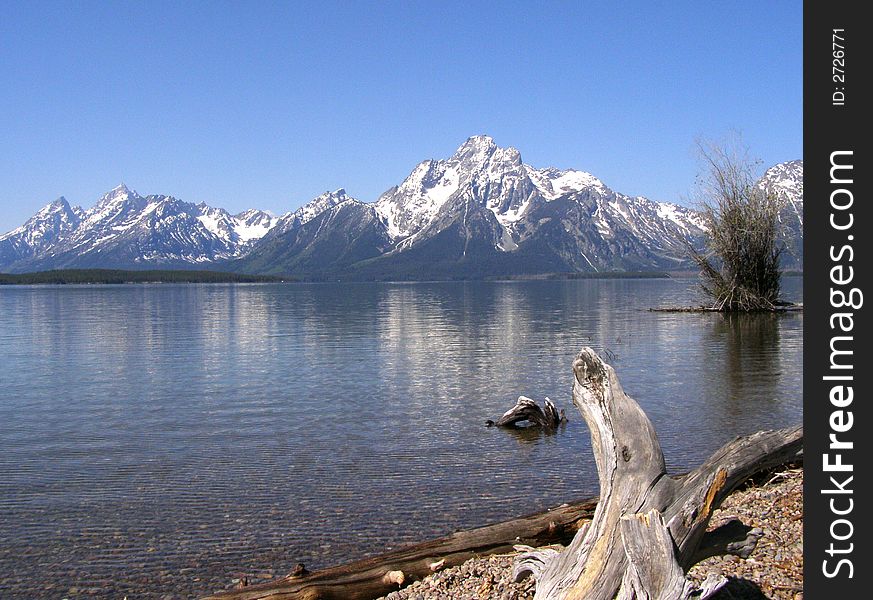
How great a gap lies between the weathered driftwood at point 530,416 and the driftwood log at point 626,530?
1249 cm

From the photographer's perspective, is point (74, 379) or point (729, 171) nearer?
point (74, 379)

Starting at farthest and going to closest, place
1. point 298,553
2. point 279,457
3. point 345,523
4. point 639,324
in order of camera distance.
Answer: point 639,324 < point 279,457 < point 345,523 < point 298,553

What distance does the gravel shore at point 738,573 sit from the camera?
381 inches

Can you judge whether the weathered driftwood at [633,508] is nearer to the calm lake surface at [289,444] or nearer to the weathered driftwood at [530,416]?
the calm lake surface at [289,444]

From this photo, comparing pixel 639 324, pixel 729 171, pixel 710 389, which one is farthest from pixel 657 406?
pixel 729 171

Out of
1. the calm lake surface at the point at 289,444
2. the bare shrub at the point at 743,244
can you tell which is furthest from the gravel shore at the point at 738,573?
the bare shrub at the point at 743,244

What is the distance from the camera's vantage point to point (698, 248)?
80.8 metres

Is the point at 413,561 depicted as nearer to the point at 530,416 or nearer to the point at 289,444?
the point at 289,444

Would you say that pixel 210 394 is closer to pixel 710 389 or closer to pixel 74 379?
pixel 74 379

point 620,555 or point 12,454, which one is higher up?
point 620,555

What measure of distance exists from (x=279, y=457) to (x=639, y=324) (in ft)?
172

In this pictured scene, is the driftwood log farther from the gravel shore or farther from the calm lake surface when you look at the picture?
the calm lake surface

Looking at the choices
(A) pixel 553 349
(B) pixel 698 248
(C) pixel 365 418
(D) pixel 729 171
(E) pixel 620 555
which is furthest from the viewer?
(B) pixel 698 248
